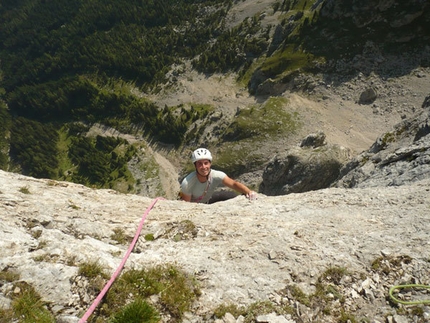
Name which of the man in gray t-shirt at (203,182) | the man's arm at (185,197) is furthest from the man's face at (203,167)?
the man's arm at (185,197)

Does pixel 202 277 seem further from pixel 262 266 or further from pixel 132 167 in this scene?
pixel 132 167

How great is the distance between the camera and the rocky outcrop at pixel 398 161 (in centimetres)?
1783

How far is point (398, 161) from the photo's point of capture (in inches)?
821

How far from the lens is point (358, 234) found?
36.6 ft

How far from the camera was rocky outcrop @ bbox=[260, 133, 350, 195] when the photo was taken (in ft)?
154

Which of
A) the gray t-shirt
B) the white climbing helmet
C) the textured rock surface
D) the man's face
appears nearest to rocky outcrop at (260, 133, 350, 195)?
the textured rock surface

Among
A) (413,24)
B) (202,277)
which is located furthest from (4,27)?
(202,277)

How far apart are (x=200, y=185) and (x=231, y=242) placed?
15.2 feet

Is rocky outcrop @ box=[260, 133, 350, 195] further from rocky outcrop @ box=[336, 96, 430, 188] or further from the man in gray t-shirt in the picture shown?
the man in gray t-shirt

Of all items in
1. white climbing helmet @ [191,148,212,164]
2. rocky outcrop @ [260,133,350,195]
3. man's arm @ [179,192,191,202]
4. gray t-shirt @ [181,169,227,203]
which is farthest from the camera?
rocky outcrop @ [260,133,350,195]

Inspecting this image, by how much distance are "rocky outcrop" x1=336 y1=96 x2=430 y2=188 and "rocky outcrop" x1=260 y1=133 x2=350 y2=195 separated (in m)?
15.7

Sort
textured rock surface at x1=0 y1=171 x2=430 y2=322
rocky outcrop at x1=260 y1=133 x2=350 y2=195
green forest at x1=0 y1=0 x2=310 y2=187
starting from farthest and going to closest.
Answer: green forest at x1=0 y1=0 x2=310 y2=187, rocky outcrop at x1=260 y1=133 x2=350 y2=195, textured rock surface at x1=0 y1=171 x2=430 y2=322

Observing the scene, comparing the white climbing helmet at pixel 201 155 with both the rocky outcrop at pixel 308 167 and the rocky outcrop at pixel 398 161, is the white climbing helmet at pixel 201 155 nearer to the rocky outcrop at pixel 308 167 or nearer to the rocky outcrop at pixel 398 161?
the rocky outcrop at pixel 398 161

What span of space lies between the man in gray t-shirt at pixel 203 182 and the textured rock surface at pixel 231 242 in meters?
0.91
